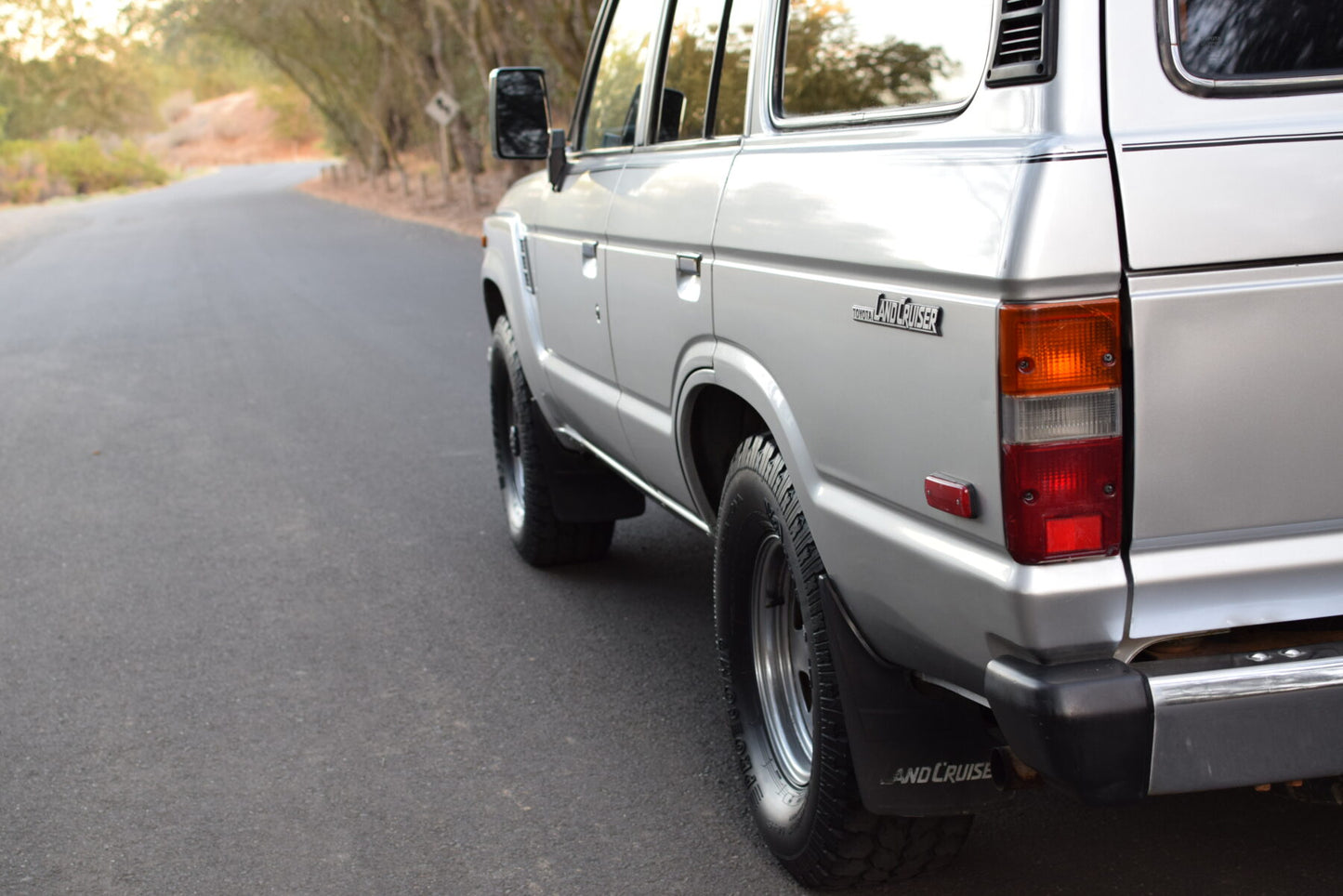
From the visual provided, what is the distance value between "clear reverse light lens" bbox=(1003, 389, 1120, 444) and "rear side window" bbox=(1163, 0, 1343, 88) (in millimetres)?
518

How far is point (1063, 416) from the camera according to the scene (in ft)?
6.98

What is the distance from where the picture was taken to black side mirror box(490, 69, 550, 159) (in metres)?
4.88

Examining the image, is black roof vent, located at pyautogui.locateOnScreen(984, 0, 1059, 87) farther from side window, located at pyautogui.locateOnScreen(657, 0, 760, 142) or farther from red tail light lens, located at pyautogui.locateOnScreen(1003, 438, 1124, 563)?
side window, located at pyautogui.locateOnScreen(657, 0, 760, 142)

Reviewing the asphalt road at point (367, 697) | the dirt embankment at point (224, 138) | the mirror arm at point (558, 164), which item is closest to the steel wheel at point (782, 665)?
the asphalt road at point (367, 697)

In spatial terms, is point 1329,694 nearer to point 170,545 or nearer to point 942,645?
point 942,645

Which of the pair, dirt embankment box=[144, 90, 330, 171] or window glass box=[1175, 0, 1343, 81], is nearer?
window glass box=[1175, 0, 1343, 81]

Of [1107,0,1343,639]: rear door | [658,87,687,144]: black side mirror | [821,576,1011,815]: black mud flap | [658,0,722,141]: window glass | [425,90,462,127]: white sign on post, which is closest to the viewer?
[1107,0,1343,639]: rear door

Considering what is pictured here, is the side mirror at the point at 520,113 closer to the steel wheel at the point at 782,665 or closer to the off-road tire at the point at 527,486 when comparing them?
the off-road tire at the point at 527,486

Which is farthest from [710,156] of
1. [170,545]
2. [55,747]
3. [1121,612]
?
[170,545]

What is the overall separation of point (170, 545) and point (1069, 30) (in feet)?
16.6

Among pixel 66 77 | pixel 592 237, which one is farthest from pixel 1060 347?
pixel 66 77

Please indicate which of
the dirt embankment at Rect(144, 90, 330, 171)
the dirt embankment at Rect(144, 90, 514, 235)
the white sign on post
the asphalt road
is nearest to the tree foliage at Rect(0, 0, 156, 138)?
the dirt embankment at Rect(144, 90, 514, 235)

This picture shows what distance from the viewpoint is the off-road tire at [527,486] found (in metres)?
5.37

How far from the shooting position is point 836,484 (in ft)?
8.75
